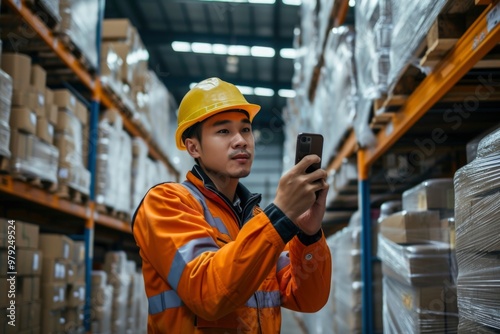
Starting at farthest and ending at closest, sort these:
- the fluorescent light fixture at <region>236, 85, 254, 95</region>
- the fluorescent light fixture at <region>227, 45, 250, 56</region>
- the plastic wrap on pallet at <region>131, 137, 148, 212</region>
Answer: the fluorescent light fixture at <region>236, 85, 254, 95</region> < the fluorescent light fixture at <region>227, 45, 250, 56</region> < the plastic wrap on pallet at <region>131, 137, 148, 212</region>

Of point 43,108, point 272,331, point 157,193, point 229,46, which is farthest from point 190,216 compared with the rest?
point 229,46

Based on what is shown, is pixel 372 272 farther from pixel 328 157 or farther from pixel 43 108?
pixel 43 108

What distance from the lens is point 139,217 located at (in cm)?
200

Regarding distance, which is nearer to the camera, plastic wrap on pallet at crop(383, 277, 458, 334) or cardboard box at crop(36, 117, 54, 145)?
plastic wrap on pallet at crop(383, 277, 458, 334)

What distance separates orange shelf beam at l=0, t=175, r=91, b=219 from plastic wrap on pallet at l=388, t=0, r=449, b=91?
2.73m

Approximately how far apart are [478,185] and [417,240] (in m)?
1.11

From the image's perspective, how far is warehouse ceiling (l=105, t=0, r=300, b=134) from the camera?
1261 cm

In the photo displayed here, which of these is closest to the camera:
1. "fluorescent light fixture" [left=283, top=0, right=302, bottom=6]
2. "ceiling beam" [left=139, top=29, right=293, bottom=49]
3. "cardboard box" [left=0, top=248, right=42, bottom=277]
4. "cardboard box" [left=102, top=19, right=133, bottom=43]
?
"cardboard box" [left=0, top=248, right=42, bottom=277]

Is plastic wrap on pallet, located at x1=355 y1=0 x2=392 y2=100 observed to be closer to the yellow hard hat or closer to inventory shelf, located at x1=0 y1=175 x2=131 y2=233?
the yellow hard hat

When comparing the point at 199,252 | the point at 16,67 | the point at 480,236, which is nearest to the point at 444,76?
the point at 480,236

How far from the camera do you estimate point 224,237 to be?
2020 mm

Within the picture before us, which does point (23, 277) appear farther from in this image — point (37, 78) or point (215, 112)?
point (215, 112)

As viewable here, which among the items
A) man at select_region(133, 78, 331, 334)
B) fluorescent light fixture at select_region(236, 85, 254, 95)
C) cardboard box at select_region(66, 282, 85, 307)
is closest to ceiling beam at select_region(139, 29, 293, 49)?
fluorescent light fixture at select_region(236, 85, 254, 95)

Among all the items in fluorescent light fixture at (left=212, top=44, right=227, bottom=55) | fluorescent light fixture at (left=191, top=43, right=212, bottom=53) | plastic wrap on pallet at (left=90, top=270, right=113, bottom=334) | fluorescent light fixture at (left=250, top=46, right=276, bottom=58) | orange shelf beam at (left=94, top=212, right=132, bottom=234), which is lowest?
plastic wrap on pallet at (left=90, top=270, right=113, bottom=334)
